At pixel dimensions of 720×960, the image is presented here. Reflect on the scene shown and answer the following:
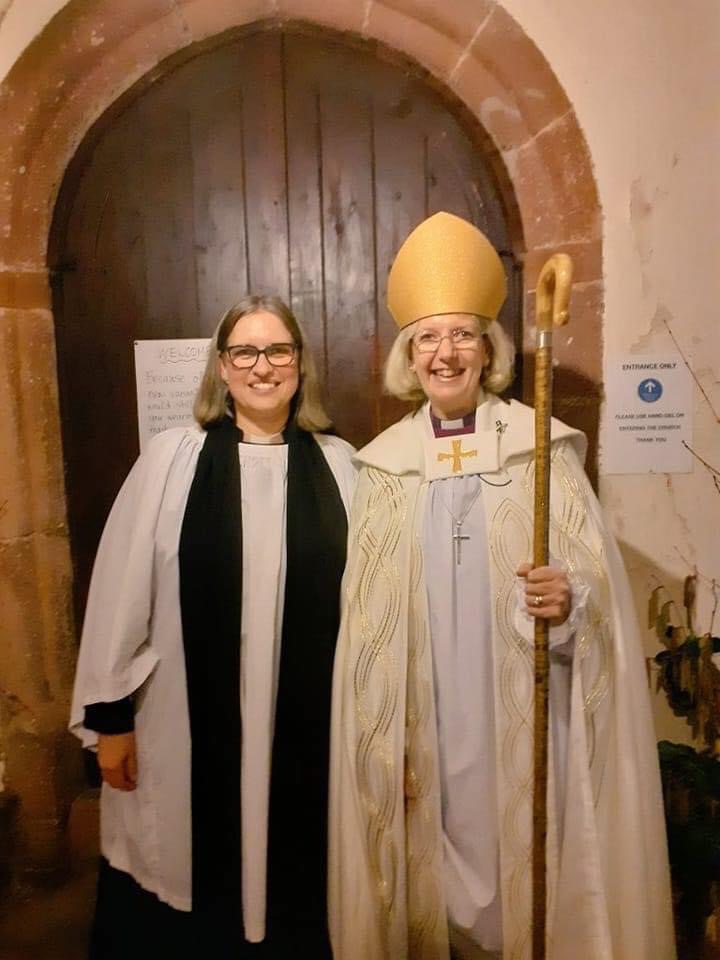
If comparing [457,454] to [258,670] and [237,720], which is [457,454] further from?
[237,720]

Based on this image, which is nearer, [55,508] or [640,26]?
[640,26]

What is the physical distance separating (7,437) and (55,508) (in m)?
0.24

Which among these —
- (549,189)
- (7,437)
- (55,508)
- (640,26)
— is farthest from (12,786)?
(640,26)

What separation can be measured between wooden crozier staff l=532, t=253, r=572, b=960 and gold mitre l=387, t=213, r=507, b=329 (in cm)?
20

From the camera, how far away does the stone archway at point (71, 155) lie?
6.33 ft

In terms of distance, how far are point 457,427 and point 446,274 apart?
33 centimetres

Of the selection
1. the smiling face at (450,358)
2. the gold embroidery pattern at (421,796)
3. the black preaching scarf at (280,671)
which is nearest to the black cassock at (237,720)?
the black preaching scarf at (280,671)

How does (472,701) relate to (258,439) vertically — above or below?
below

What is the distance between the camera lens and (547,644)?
1.39 meters

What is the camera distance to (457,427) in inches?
62.0

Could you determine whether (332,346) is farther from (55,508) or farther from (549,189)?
(55,508)

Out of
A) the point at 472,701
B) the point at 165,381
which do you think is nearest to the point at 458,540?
the point at 472,701

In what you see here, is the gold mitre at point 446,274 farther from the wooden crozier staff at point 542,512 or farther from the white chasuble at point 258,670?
the white chasuble at point 258,670

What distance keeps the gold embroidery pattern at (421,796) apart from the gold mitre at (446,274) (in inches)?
19.9
